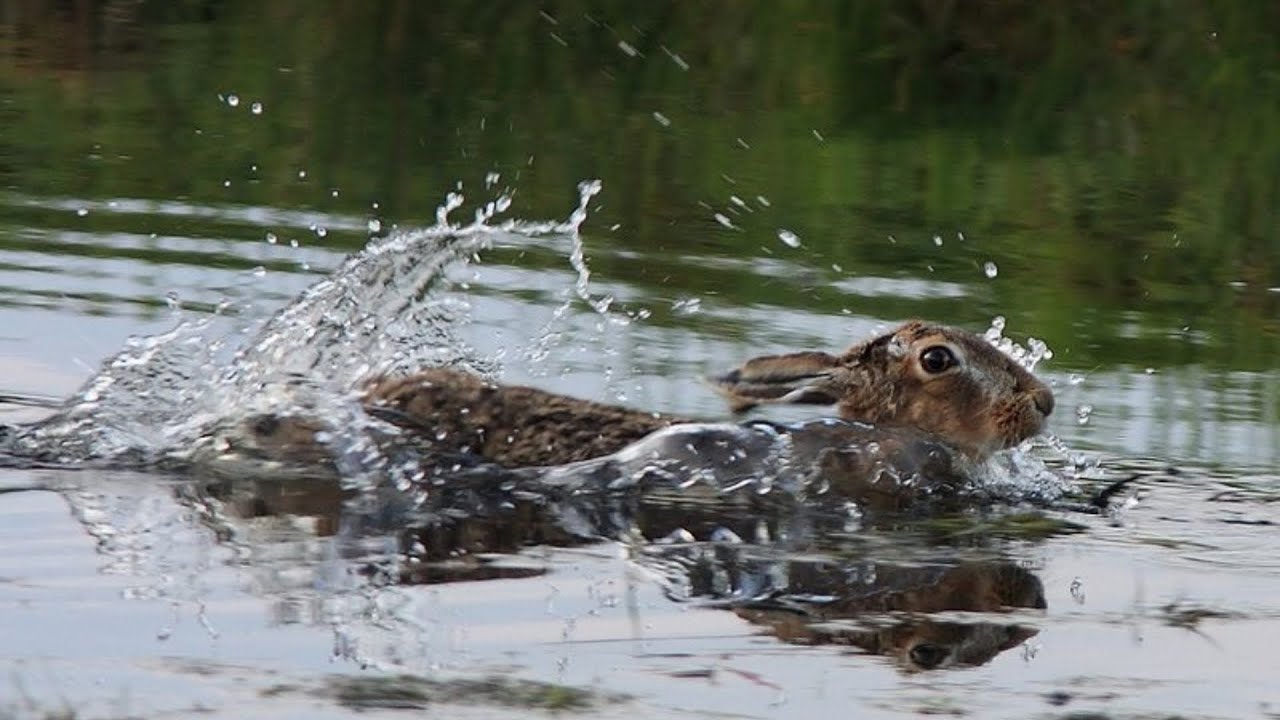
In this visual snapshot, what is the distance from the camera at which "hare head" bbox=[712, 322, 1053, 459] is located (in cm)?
908

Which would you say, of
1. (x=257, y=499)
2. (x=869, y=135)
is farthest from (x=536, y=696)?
(x=869, y=135)

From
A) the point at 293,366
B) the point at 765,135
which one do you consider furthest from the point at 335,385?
the point at 765,135

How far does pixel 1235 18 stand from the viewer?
17.9 m

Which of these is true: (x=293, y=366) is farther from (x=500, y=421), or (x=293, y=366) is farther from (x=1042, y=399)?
(x=1042, y=399)

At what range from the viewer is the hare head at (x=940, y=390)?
29.8 ft

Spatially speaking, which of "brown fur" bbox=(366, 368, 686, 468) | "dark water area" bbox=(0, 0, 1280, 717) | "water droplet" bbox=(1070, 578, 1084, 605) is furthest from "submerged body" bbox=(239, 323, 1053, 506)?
"water droplet" bbox=(1070, 578, 1084, 605)

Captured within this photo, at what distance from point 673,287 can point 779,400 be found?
3.02m

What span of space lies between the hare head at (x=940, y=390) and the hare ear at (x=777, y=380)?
4 centimetres

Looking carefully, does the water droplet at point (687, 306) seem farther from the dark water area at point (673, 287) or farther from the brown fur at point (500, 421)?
the brown fur at point (500, 421)

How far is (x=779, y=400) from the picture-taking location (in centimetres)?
890

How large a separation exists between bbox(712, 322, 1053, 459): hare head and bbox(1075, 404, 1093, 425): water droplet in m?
0.78

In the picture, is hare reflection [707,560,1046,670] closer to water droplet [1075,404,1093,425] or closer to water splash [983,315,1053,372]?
water splash [983,315,1053,372]

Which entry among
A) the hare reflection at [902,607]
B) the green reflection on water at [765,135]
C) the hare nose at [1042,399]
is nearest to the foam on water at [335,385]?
the hare nose at [1042,399]

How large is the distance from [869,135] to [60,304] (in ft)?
18.9
